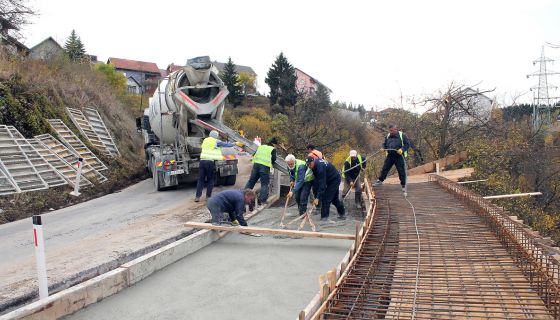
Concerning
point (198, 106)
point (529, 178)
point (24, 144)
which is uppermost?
point (198, 106)

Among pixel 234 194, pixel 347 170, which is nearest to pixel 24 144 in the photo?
Answer: pixel 234 194

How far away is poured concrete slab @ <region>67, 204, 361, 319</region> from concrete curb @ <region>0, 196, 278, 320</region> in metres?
0.08

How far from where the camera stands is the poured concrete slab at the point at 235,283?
3.86 meters

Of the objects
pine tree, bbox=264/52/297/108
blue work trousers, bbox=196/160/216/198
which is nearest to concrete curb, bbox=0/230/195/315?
blue work trousers, bbox=196/160/216/198

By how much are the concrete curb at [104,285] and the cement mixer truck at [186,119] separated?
4511 millimetres

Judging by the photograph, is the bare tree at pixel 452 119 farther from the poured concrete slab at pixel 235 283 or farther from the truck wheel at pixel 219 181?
the poured concrete slab at pixel 235 283

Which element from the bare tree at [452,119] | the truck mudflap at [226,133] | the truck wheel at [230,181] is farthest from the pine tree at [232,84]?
the truck mudflap at [226,133]

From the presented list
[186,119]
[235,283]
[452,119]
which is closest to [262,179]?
[186,119]

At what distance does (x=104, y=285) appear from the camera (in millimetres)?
4055

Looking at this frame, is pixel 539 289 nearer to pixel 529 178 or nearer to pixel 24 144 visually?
pixel 24 144

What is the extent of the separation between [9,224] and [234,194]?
450 cm

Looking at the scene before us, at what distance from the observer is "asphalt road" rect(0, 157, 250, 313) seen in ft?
14.9

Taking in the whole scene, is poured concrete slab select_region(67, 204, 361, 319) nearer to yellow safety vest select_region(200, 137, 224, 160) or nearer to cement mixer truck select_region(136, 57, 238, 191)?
yellow safety vest select_region(200, 137, 224, 160)

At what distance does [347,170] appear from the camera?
27.8ft
